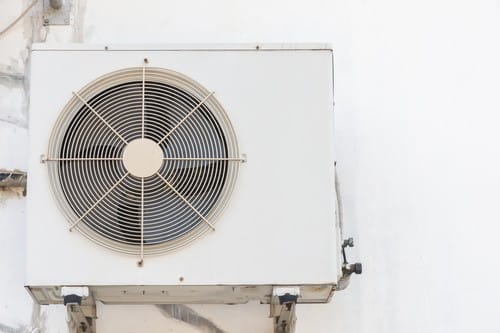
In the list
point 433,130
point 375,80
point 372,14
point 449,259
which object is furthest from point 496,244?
point 372,14

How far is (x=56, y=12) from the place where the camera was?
2.06 m

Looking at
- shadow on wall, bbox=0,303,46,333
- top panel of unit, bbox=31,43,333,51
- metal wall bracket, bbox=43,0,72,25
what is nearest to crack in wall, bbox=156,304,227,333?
shadow on wall, bbox=0,303,46,333

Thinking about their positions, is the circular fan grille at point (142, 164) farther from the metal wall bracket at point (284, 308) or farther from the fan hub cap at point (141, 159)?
the metal wall bracket at point (284, 308)

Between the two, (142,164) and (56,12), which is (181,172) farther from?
(56,12)

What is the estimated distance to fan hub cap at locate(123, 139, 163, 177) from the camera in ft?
5.37

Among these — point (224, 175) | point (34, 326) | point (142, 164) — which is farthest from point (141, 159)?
point (34, 326)

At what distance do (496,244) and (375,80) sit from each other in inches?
18.4

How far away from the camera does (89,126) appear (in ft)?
5.47

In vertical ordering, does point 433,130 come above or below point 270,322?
above

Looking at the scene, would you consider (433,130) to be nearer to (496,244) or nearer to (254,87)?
(496,244)

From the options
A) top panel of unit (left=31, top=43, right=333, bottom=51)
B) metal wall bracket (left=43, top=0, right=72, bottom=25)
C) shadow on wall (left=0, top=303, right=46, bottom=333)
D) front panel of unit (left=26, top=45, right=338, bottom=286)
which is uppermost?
metal wall bracket (left=43, top=0, right=72, bottom=25)

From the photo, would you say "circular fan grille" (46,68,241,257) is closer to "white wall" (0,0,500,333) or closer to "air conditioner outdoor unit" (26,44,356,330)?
"air conditioner outdoor unit" (26,44,356,330)

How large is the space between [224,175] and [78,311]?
0.43 meters

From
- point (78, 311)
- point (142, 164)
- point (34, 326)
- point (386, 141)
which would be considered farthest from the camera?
point (386, 141)
